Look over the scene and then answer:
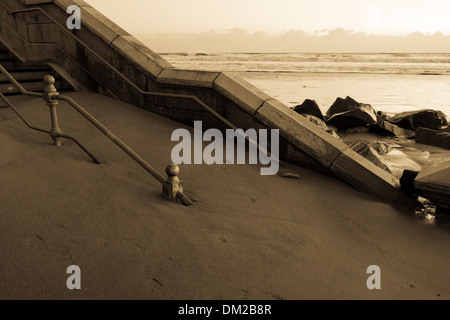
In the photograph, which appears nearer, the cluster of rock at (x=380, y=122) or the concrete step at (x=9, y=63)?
the concrete step at (x=9, y=63)

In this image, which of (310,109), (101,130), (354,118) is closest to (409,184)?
(101,130)

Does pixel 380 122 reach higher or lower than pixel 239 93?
lower

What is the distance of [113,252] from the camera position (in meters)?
2.64

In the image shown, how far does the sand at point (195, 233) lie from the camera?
245 centimetres

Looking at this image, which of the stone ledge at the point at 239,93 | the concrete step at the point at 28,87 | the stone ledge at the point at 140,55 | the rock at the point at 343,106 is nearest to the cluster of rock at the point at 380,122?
the rock at the point at 343,106

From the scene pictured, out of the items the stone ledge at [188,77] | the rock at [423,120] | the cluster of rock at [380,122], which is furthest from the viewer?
the rock at [423,120]

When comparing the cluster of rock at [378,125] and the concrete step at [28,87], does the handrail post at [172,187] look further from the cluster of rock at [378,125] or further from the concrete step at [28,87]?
the concrete step at [28,87]

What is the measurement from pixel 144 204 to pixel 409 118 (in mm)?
7963

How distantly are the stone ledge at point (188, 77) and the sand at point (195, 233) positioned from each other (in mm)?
1065

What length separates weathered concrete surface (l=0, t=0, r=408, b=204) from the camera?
175 inches

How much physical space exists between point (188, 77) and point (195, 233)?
2.80 metres

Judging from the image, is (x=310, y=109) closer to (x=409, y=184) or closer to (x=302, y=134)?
(x=302, y=134)

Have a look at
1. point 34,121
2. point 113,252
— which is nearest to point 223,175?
point 113,252

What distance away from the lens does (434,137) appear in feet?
24.6
